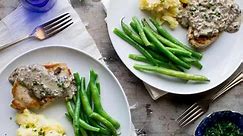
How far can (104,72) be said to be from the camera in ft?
11.5

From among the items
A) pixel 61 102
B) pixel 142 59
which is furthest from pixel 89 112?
pixel 142 59

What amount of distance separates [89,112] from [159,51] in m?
0.51

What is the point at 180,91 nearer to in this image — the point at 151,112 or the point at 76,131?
the point at 151,112

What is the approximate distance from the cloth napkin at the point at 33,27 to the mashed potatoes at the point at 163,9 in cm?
36

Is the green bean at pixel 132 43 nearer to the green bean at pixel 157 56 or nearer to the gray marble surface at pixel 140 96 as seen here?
the green bean at pixel 157 56

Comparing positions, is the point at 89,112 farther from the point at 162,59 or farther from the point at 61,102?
the point at 162,59

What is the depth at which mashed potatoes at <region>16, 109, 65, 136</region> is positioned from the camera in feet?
11.2

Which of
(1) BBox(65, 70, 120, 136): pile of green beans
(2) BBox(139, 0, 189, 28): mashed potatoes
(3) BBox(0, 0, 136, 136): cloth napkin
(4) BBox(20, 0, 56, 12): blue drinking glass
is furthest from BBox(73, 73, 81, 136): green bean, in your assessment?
(2) BBox(139, 0, 189, 28): mashed potatoes

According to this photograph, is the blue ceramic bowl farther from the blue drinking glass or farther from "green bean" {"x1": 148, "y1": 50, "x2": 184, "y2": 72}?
the blue drinking glass

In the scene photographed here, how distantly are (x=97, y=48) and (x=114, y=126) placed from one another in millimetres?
456

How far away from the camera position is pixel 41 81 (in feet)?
11.2

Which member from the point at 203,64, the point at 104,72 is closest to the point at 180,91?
the point at 203,64

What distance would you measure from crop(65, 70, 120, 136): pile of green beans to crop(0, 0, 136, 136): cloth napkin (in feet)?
0.58

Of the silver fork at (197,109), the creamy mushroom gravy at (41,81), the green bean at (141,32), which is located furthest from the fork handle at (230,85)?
the creamy mushroom gravy at (41,81)
